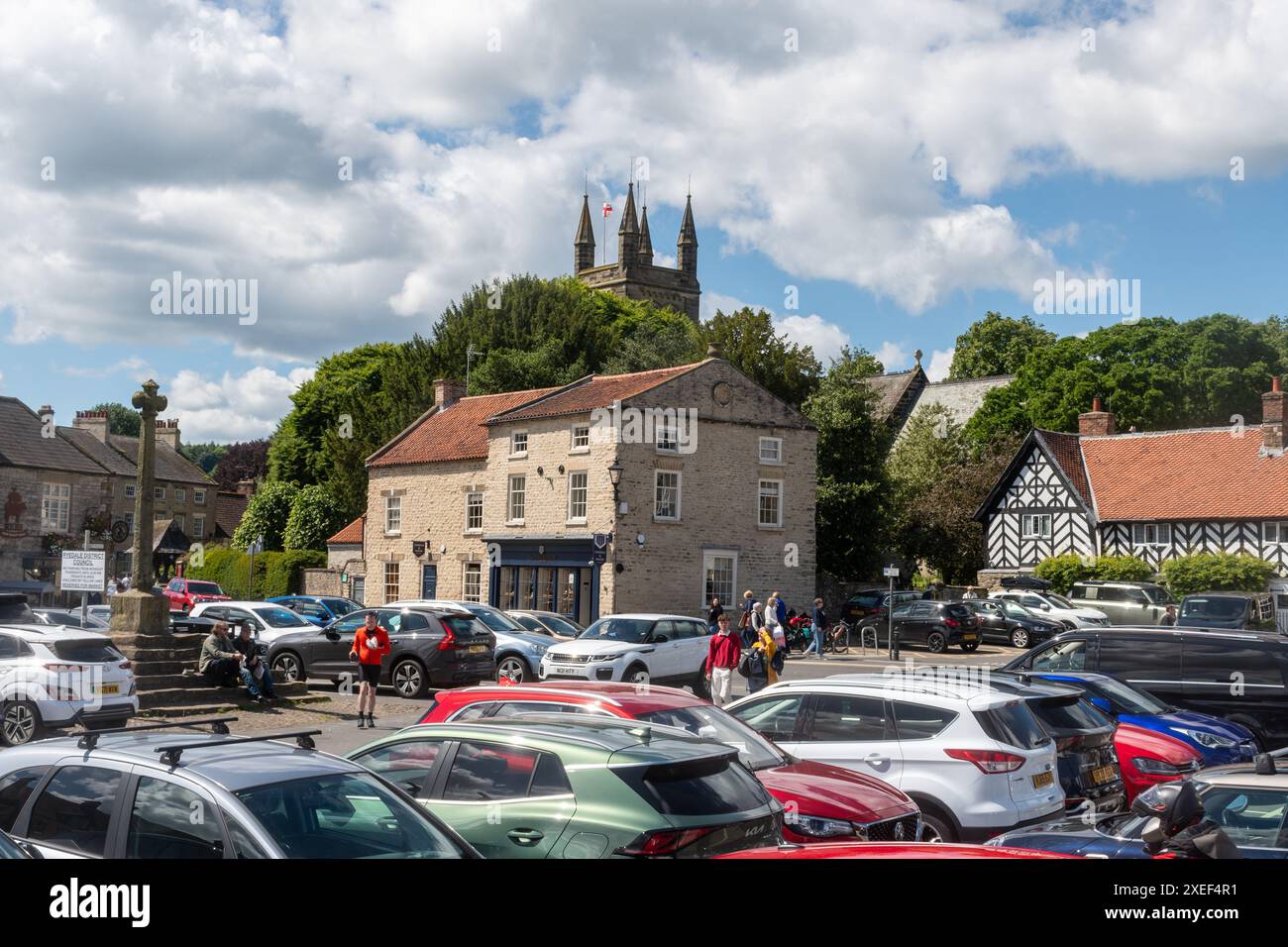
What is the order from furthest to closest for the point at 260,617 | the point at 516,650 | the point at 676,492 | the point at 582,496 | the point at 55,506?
1. the point at 55,506
2. the point at 676,492
3. the point at 582,496
4. the point at 260,617
5. the point at 516,650

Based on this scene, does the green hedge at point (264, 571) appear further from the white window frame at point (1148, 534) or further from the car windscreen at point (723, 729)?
the car windscreen at point (723, 729)

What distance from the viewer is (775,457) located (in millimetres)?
40000

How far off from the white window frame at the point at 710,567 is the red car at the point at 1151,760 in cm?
2458

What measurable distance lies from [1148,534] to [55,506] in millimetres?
Answer: 47894

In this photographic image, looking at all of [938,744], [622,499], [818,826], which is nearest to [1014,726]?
[938,744]

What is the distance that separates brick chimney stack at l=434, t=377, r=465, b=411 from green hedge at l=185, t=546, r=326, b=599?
9.39m

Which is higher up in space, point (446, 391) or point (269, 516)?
point (446, 391)

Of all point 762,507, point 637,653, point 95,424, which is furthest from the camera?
point 95,424

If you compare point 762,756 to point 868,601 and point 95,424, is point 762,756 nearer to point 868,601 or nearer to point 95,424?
point 868,601

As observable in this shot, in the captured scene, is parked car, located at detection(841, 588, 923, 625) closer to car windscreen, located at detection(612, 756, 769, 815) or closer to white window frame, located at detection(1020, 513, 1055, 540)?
white window frame, located at detection(1020, 513, 1055, 540)

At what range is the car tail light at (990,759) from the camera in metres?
9.53

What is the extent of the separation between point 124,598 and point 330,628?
4.10 metres

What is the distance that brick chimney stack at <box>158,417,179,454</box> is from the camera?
81.1m

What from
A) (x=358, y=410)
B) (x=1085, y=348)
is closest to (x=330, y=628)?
(x=358, y=410)
